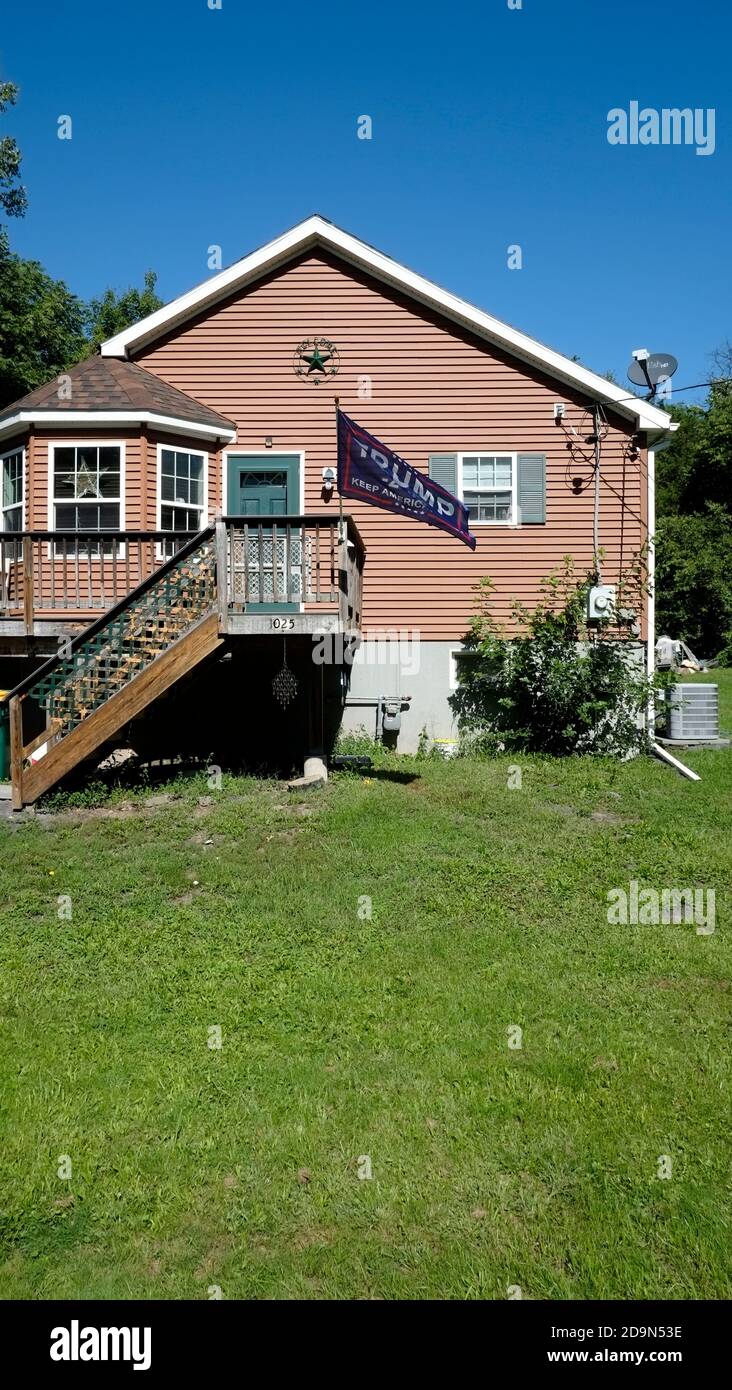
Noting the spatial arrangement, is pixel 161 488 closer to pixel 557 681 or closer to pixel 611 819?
pixel 557 681

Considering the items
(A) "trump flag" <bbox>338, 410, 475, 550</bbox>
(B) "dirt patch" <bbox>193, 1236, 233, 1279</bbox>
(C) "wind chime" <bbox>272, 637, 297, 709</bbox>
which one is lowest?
(B) "dirt patch" <bbox>193, 1236, 233, 1279</bbox>

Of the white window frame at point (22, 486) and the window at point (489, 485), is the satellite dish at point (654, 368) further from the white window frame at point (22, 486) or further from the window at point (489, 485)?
the white window frame at point (22, 486)

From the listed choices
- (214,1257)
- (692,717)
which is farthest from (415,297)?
(214,1257)

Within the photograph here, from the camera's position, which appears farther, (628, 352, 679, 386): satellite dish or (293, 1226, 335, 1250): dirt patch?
(628, 352, 679, 386): satellite dish

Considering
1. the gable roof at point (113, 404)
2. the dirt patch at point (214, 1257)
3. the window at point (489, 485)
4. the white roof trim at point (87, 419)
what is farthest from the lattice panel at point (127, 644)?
the dirt patch at point (214, 1257)

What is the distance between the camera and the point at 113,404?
1228 centimetres

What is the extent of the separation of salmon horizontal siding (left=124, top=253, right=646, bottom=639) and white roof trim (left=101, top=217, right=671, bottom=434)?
0.71 ft

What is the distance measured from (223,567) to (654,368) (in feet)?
25.6

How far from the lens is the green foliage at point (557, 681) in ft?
41.9

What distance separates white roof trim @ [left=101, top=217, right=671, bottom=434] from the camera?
44.4ft

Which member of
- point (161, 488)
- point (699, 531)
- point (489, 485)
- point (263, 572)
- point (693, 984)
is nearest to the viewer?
point (693, 984)
